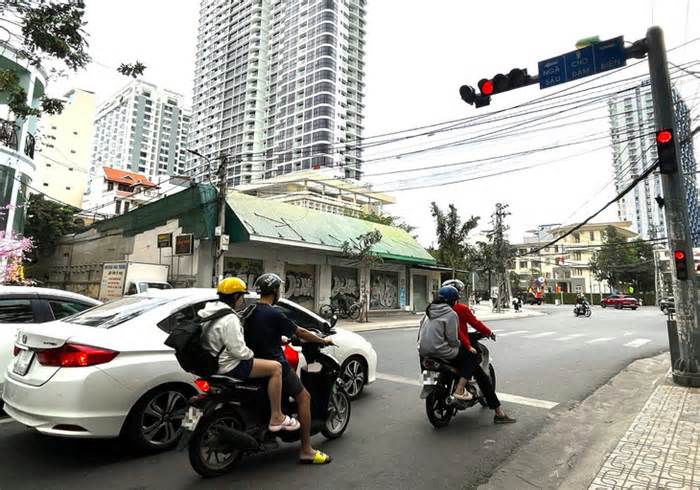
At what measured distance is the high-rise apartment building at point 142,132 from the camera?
120m

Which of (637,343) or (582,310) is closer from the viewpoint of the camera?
(637,343)

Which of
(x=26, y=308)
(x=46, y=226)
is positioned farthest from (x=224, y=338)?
(x=46, y=226)

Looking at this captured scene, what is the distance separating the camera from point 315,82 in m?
97.8

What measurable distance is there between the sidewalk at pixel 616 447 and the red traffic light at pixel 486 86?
538 centimetres

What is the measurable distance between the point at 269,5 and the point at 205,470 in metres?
128

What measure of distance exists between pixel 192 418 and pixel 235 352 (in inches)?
22.7

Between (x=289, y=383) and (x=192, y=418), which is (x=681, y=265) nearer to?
(x=289, y=383)

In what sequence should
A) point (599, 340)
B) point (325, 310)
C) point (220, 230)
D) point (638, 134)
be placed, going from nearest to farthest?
1. point (638, 134)
2. point (599, 340)
3. point (220, 230)
4. point (325, 310)

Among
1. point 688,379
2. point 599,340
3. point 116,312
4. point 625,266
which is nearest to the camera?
point 116,312

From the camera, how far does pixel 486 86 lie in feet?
25.9

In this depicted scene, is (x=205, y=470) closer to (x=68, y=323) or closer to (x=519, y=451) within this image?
(x=68, y=323)

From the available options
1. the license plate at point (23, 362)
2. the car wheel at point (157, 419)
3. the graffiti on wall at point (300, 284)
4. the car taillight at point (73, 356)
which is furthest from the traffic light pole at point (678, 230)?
the graffiti on wall at point (300, 284)

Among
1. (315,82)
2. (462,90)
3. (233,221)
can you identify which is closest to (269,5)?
(315,82)

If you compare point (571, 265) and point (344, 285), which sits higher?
point (571, 265)
